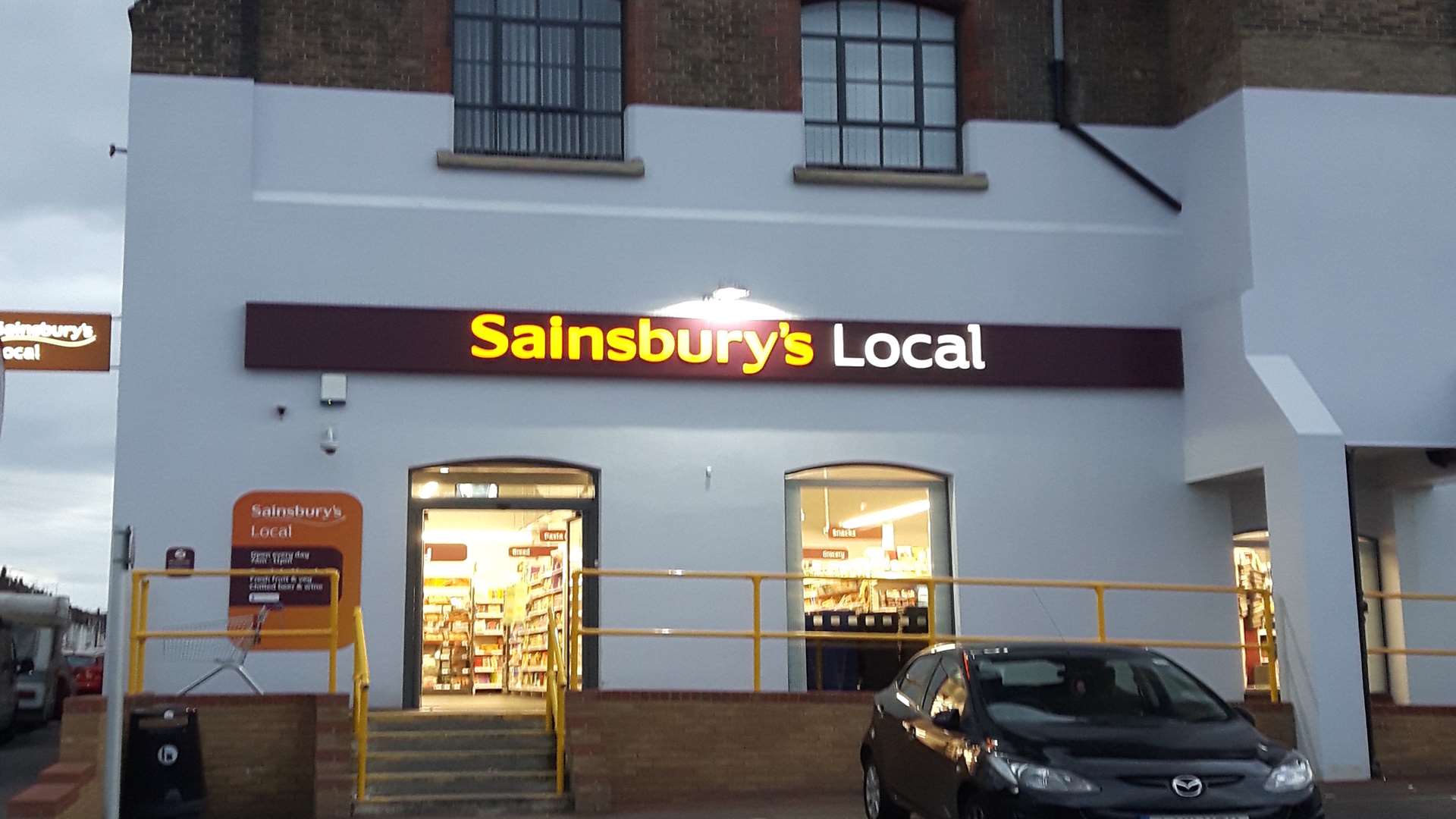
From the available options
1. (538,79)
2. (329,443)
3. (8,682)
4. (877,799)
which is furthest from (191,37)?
(8,682)

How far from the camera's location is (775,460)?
17578mm

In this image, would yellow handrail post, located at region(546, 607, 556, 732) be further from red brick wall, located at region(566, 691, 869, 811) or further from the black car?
the black car

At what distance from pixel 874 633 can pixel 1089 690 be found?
20.5ft

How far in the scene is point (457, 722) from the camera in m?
15.5

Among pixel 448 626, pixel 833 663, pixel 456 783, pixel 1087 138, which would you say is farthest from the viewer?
pixel 448 626

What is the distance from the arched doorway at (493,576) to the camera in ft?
56.0

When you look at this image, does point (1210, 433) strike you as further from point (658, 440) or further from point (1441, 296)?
point (658, 440)

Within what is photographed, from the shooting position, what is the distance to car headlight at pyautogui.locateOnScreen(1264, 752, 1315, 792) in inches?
383

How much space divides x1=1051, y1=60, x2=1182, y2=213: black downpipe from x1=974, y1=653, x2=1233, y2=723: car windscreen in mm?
8657

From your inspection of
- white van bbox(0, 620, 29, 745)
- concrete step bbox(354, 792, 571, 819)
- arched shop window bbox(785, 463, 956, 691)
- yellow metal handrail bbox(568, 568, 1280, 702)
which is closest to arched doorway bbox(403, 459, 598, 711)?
yellow metal handrail bbox(568, 568, 1280, 702)

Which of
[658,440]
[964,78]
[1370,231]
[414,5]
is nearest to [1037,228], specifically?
[964,78]

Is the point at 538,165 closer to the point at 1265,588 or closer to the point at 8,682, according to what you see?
the point at 1265,588

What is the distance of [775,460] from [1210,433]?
4759mm

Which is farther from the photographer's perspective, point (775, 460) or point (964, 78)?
point (964, 78)
